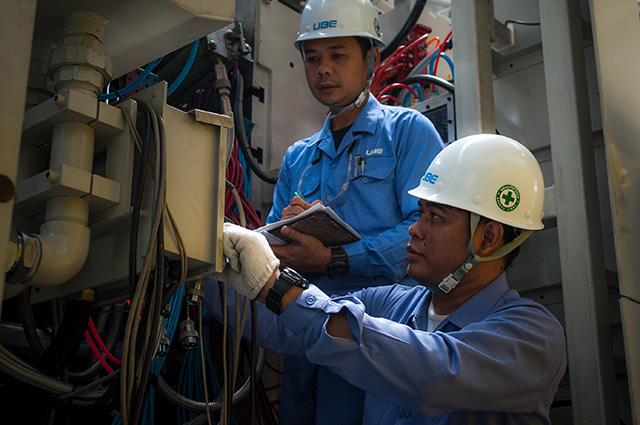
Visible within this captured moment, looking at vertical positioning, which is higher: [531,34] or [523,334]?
[531,34]

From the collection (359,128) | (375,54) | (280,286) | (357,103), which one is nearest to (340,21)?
(375,54)

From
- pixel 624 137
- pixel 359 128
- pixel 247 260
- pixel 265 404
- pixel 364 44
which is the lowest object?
pixel 265 404

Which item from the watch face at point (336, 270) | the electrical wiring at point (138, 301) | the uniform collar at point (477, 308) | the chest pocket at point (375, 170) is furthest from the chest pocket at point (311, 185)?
the electrical wiring at point (138, 301)

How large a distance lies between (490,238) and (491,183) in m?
0.17

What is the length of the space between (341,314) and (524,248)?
1.36 metres

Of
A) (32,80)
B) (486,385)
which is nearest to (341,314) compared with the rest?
(486,385)

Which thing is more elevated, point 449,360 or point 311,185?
point 311,185

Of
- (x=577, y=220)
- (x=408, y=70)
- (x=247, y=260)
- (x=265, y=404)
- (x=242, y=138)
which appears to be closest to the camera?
(x=247, y=260)

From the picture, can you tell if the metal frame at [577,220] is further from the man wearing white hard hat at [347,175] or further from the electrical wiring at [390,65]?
the electrical wiring at [390,65]

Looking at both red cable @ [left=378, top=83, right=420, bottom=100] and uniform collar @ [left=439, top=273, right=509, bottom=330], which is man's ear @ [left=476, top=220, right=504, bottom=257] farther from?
red cable @ [left=378, top=83, right=420, bottom=100]

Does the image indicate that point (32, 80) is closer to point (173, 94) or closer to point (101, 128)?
point (101, 128)

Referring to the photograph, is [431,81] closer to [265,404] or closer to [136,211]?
[265,404]

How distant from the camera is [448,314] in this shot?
6.46ft

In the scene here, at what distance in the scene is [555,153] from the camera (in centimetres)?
233
